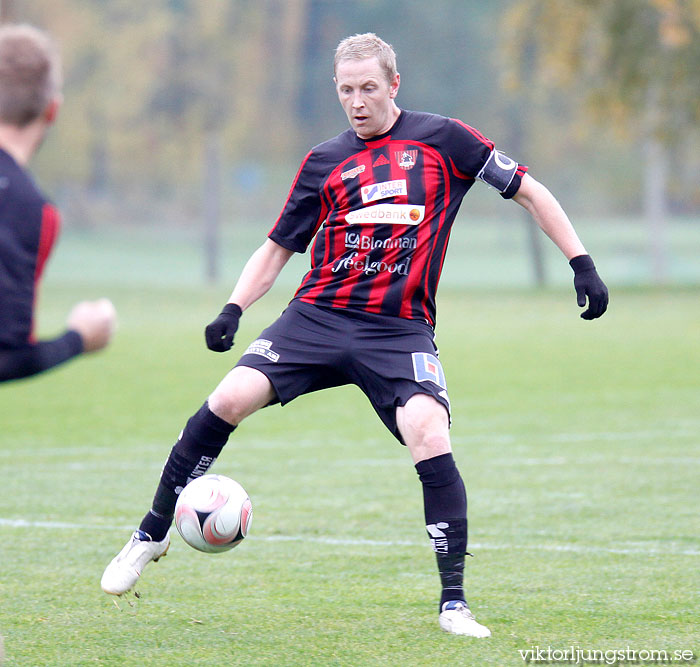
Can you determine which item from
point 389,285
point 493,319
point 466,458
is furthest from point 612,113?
point 389,285

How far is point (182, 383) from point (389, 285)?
33.0 feet

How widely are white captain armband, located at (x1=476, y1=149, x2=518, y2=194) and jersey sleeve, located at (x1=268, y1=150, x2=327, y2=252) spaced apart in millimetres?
680

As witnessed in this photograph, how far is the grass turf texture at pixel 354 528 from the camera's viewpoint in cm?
457

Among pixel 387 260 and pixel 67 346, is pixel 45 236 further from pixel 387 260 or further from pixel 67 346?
pixel 387 260

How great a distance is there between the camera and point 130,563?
4.93 metres

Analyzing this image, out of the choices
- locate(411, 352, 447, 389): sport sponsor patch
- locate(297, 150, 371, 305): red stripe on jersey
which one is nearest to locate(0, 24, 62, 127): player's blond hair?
locate(297, 150, 371, 305): red stripe on jersey

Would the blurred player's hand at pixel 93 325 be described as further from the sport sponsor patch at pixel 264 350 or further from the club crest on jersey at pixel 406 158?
the club crest on jersey at pixel 406 158

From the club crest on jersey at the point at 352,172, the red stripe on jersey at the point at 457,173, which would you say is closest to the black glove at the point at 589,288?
the red stripe on jersey at the point at 457,173

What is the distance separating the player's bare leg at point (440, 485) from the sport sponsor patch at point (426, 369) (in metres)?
0.10

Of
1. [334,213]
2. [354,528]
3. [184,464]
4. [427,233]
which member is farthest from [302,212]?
[354,528]

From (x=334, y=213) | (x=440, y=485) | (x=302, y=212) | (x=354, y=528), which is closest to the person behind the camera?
(x=440, y=485)

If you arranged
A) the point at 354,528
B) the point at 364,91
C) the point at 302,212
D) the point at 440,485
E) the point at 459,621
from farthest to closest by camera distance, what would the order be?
the point at 354,528 → the point at 302,212 → the point at 364,91 → the point at 440,485 → the point at 459,621

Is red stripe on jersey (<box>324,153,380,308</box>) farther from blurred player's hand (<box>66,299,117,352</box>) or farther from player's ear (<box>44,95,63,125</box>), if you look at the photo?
player's ear (<box>44,95,63,125</box>)

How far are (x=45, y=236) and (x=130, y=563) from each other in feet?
5.56
